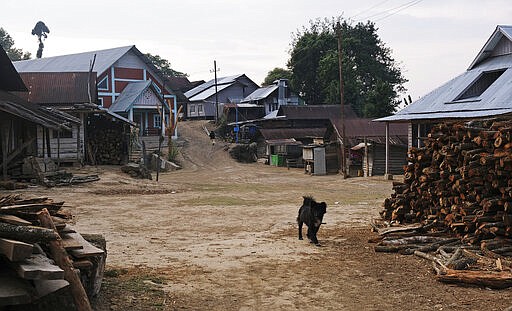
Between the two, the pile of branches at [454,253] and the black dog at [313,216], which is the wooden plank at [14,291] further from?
the black dog at [313,216]

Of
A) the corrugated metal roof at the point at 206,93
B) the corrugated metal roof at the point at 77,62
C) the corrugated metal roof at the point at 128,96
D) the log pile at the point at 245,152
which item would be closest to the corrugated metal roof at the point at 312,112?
the log pile at the point at 245,152

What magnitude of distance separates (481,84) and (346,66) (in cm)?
3327

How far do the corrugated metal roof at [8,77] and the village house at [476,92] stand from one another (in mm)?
17363

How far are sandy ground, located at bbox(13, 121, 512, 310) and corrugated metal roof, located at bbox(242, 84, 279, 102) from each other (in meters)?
39.6

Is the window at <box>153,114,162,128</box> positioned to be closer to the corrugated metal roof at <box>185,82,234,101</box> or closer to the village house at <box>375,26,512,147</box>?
the corrugated metal roof at <box>185,82,234,101</box>

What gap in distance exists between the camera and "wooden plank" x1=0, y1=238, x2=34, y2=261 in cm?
520

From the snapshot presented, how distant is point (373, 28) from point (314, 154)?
32.0m

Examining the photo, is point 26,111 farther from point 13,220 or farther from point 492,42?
point 492,42

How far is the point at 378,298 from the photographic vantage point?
788cm

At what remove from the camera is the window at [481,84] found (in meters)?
25.5

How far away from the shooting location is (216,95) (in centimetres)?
6081

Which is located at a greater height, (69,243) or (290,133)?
(290,133)

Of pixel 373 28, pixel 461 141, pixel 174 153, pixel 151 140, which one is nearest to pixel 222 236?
pixel 461 141

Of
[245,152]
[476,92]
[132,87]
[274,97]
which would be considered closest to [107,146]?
[132,87]
